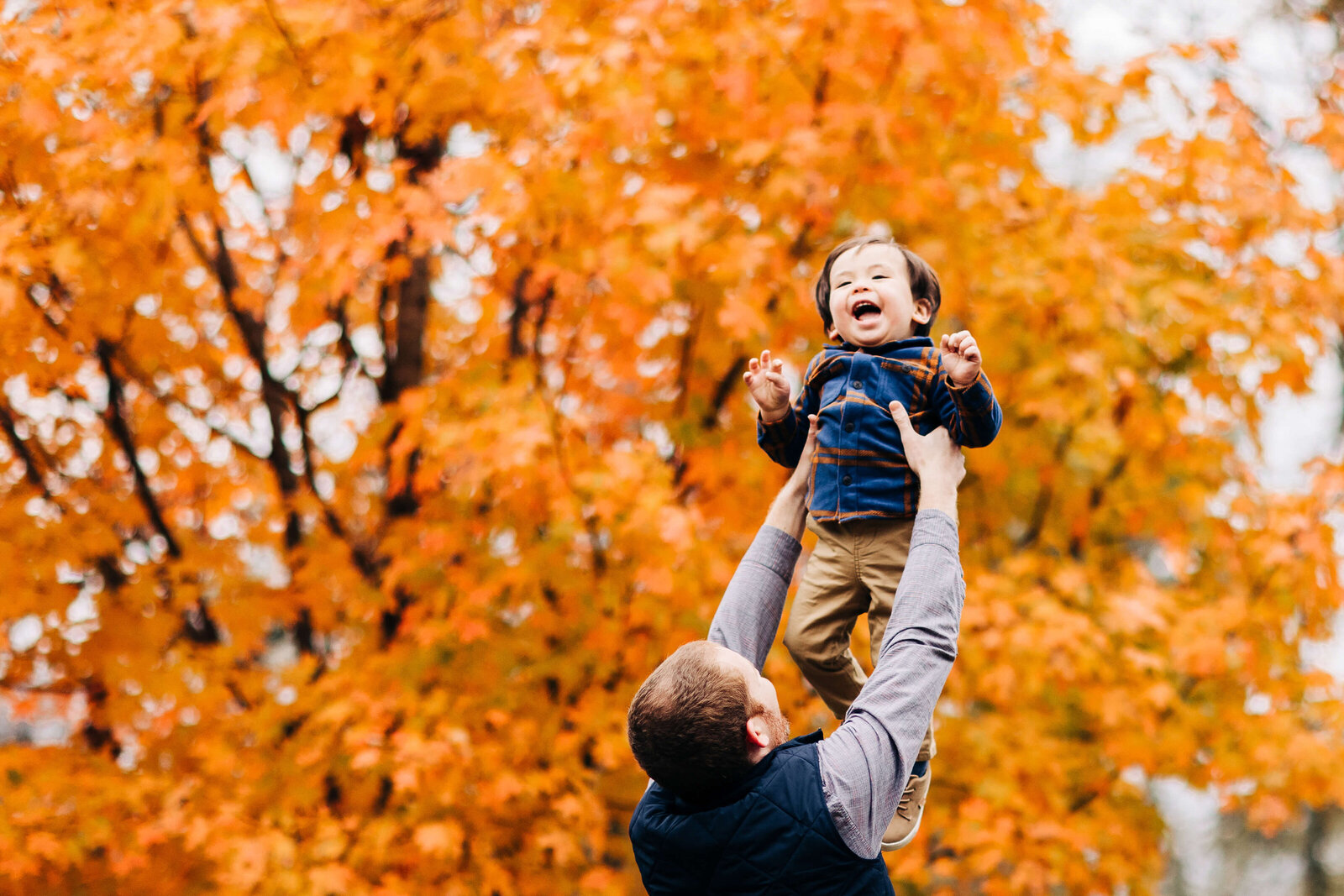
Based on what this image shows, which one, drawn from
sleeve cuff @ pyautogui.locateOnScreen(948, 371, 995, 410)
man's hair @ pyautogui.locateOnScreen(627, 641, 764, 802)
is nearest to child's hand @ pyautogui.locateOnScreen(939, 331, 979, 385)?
sleeve cuff @ pyautogui.locateOnScreen(948, 371, 995, 410)

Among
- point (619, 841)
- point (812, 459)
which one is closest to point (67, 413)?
point (619, 841)

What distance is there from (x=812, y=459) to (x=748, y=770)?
71 cm

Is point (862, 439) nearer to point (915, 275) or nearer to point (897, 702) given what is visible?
point (915, 275)

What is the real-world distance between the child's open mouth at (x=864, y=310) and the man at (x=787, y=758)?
0.44 meters

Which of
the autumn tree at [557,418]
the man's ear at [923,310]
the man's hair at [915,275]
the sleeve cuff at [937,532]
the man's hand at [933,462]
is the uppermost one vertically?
the man's hair at [915,275]

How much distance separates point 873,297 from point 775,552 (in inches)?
23.7

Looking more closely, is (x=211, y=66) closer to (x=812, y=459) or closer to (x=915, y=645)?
(x=812, y=459)

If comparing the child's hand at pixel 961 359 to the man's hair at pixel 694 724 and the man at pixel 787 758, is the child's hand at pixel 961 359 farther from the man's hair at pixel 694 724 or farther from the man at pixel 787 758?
the man's hair at pixel 694 724

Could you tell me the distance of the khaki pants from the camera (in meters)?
2.15

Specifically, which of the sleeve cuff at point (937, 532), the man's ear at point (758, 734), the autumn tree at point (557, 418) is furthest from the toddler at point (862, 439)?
the autumn tree at point (557, 418)

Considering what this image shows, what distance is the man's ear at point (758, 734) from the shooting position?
1.88m

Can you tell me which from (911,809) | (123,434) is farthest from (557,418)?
(911,809)

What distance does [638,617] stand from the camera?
14.9 feet

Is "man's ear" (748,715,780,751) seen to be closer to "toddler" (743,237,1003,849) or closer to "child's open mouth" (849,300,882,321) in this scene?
"toddler" (743,237,1003,849)
